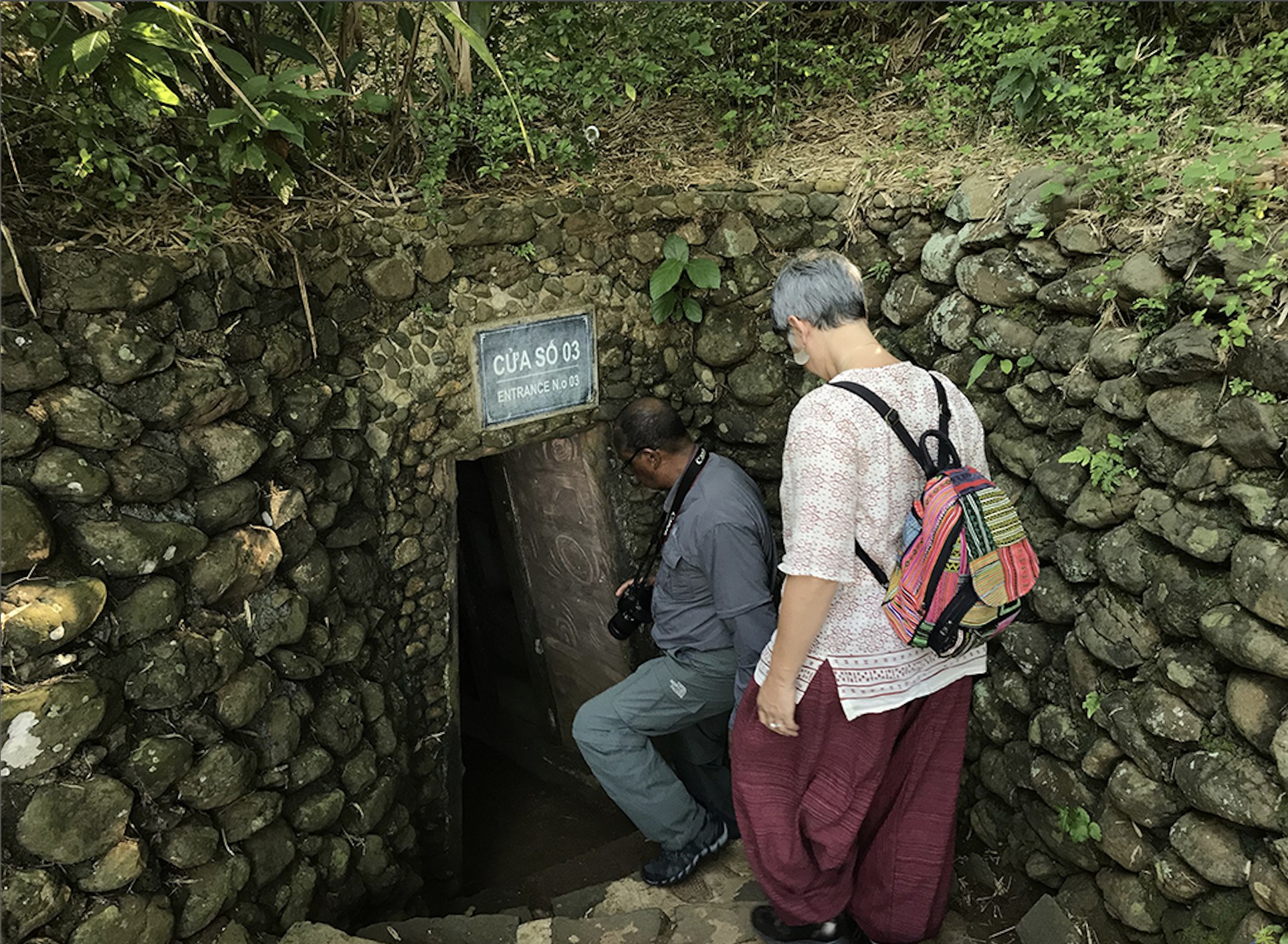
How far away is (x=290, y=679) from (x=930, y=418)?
215cm

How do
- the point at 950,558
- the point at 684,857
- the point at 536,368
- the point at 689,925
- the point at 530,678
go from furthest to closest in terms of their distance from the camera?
the point at 530,678
the point at 536,368
the point at 684,857
the point at 689,925
the point at 950,558

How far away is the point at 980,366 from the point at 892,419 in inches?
38.3

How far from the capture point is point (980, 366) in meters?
3.30

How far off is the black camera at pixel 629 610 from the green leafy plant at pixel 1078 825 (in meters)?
1.61

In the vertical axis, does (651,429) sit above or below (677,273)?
below

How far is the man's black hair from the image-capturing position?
3467mm

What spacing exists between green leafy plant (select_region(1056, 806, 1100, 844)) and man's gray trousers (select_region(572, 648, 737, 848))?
3.69 ft

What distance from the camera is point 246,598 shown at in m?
3.04

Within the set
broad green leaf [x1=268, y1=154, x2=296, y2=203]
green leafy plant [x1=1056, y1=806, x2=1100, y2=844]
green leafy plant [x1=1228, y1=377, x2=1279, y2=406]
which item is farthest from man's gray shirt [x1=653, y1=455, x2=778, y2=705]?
broad green leaf [x1=268, y1=154, x2=296, y2=203]

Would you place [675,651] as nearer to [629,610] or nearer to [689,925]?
[629,610]

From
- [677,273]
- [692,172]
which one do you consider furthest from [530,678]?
[692,172]

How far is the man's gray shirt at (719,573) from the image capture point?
122 inches

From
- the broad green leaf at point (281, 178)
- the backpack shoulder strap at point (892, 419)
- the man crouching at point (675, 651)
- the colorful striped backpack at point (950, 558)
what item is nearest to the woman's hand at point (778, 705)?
the colorful striped backpack at point (950, 558)

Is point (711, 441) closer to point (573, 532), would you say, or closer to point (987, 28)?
point (573, 532)
